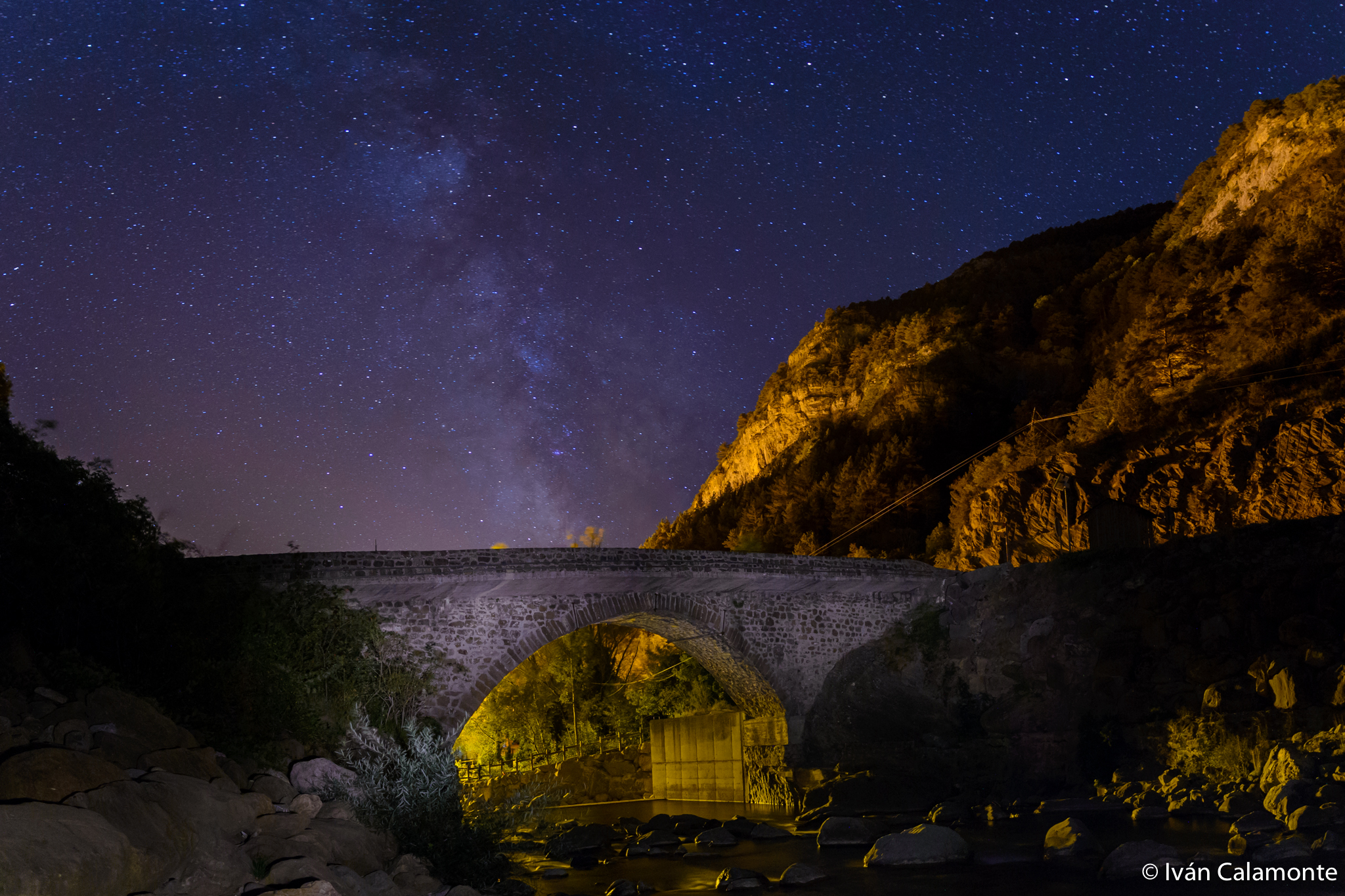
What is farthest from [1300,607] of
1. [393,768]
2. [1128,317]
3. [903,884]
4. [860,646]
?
[1128,317]

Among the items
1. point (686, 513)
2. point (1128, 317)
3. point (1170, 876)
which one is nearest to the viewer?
point (1170, 876)

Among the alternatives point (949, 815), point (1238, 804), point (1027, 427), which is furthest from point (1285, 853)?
point (1027, 427)

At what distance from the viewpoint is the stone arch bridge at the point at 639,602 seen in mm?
17422

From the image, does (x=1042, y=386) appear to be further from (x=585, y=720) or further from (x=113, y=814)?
(x=113, y=814)

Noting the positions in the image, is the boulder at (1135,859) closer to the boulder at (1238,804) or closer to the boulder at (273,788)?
the boulder at (1238,804)

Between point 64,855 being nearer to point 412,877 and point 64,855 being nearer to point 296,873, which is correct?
point 296,873

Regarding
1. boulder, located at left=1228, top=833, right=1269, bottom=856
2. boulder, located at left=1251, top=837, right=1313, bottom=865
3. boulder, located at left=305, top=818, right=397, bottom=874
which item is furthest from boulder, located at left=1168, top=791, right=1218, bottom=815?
boulder, located at left=305, top=818, right=397, bottom=874

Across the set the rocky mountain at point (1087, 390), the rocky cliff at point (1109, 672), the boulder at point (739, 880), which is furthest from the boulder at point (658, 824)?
the rocky mountain at point (1087, 390)

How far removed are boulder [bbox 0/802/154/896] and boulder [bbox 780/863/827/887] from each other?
28.9 feet

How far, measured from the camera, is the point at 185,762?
941 centimetres

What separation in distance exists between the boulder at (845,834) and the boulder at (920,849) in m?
1.98

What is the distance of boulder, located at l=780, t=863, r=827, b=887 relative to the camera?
43.4 ft

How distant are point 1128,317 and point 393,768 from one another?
3989 centimetres

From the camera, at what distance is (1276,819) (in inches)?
546
